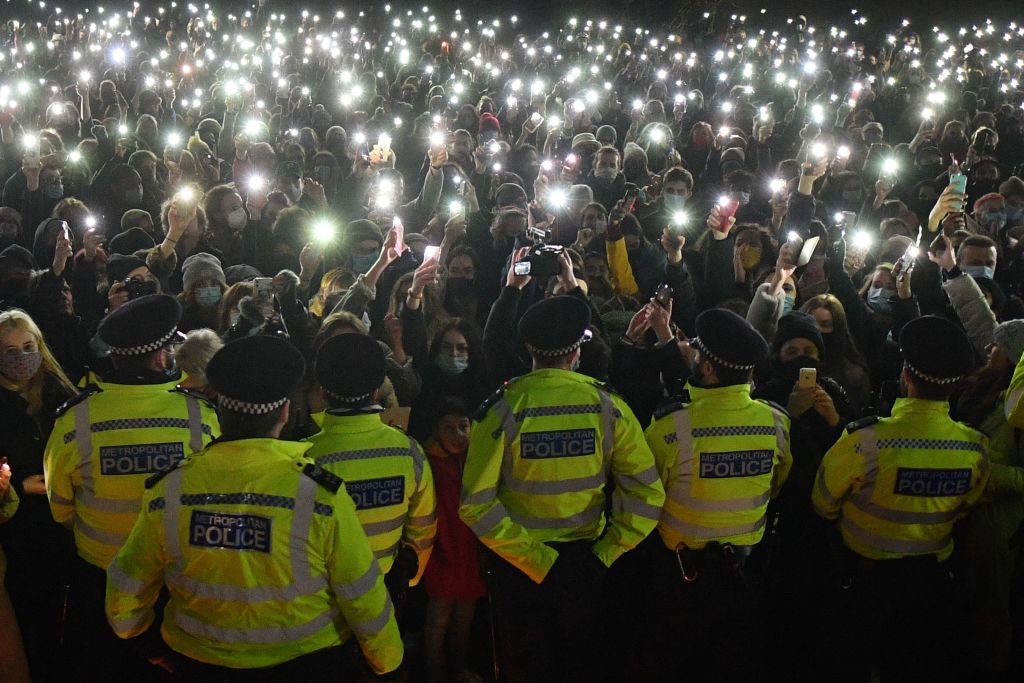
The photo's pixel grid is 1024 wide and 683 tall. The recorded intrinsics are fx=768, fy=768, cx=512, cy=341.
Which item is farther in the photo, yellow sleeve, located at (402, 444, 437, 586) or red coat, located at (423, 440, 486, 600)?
red coat, located at (423, 440, 486, 600)

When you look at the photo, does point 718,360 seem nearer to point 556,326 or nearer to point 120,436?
point 556,326

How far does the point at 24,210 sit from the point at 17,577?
19.1 feet

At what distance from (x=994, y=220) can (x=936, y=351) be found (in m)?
5.90

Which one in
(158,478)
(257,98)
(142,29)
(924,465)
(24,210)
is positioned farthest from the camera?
(142,29)

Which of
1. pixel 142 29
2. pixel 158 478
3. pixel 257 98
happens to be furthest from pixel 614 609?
pixel 142 29

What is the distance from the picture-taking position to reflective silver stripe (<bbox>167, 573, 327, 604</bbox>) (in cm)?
250

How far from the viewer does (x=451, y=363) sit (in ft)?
16.4

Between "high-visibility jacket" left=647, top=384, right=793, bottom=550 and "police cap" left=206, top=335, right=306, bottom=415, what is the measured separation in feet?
5.87

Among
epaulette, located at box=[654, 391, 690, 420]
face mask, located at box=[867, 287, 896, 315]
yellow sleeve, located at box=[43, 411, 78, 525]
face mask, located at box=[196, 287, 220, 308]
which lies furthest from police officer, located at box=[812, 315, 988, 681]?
face mask, located at box=[196, 287, 220, 308]

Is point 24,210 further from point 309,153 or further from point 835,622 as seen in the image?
point 835,622

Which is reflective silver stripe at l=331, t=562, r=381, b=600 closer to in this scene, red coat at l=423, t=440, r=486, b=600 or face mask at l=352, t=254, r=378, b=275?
red coat at l=423, t=440, r=486, b=600

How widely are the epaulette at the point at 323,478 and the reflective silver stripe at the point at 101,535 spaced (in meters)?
1.32

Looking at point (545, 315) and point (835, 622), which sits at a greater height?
point (545, 315)

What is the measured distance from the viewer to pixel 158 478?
258cm
